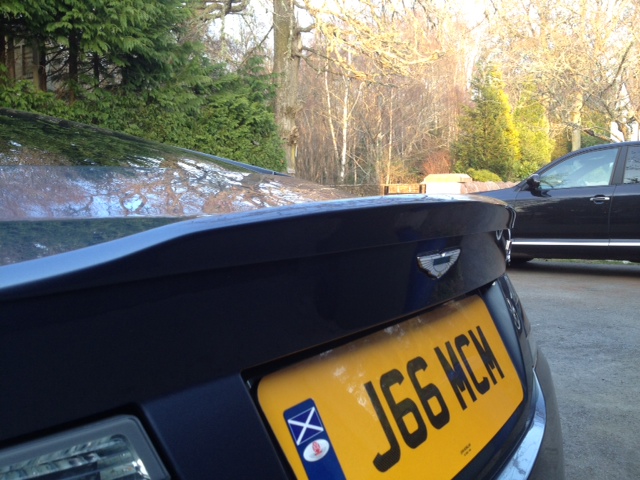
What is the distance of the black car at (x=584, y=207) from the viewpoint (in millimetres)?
7508

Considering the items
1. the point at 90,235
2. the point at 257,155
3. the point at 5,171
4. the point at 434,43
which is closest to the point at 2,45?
the point at 257,155

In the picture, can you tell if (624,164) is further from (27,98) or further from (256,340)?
(256,340)

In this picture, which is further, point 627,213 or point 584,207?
point 584,207

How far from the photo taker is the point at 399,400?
1.35 meters

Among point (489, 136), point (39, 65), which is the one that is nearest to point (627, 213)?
point (39, 65)

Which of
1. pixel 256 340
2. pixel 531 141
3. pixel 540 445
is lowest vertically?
pixel 540 445

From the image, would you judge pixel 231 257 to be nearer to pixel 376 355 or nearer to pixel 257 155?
pixel 376 355

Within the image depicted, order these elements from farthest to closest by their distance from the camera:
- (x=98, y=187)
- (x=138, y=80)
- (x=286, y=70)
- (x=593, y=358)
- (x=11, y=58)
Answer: (x=286, y=70), (x=138, y=80), (x=11, y=58), (x=593, y=358), (x=98, y=187)

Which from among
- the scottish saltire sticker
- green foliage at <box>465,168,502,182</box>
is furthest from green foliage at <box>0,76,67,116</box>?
green foliage at <box>465,168,502,182</box>

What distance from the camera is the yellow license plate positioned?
1146mm

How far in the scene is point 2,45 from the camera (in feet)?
25.5

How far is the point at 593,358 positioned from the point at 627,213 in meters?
3.50

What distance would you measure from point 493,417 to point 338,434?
1.97 ft

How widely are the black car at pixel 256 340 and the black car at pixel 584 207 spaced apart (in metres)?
6.31
